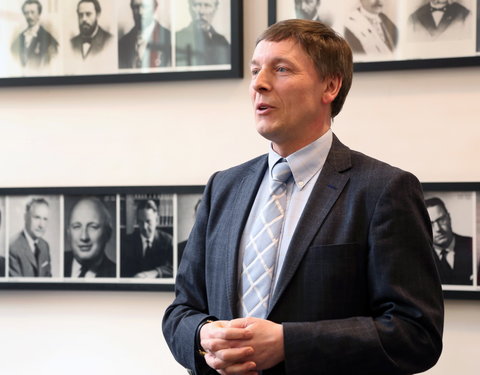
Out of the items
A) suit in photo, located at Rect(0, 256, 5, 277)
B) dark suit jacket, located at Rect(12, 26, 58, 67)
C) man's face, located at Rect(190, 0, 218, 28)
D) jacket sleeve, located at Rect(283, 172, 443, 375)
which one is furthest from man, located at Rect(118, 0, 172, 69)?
jacket sleeve, located at Rect(283, 172, 443, 375)

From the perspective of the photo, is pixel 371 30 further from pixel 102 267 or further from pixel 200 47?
pixel 102 267

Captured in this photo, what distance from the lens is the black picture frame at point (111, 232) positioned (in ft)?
8.53

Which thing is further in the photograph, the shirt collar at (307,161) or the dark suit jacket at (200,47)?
the dark suit jacket at (200,47)

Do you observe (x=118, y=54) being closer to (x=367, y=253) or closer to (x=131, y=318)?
(x=131, y=318)

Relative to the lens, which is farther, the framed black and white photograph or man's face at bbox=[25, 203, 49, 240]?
man's face at bbox=[25, 203, 49, 240]

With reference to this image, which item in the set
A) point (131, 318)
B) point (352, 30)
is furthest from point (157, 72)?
point (131, 318)

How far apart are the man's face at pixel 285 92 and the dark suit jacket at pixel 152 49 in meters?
0.94

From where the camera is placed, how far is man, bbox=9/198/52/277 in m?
2.69

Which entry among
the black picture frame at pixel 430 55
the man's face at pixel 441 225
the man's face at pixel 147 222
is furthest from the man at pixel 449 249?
the man's face at pixel 147 222

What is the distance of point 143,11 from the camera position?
8.64ft

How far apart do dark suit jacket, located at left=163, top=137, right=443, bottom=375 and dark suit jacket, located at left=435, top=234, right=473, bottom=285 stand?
32.3 inches

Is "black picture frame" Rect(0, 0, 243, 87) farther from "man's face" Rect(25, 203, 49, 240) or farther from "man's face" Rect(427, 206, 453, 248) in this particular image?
"man's face" Rect(427, 206, 453, 248)

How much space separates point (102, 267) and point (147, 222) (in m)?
0.22

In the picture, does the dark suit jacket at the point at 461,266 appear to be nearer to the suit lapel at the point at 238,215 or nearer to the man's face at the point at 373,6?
the man's face at the point at 373,6
